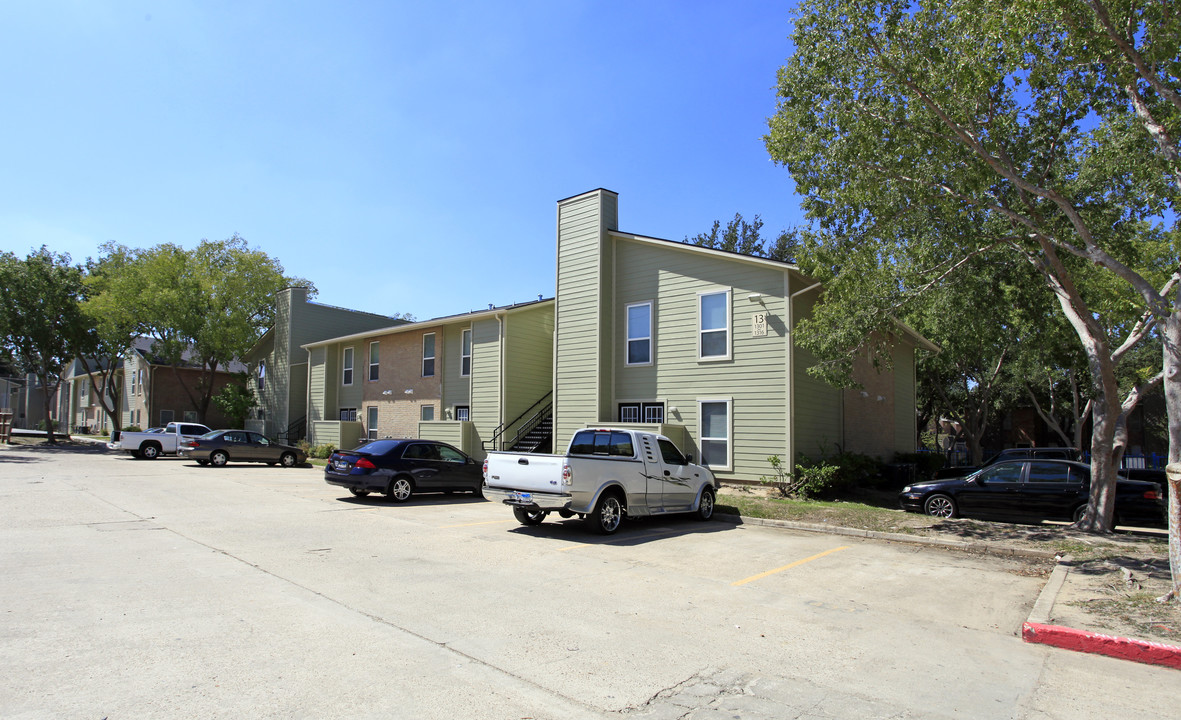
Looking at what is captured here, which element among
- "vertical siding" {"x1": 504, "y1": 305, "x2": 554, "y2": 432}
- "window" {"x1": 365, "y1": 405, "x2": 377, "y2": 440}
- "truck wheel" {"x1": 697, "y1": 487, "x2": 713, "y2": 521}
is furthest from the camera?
"window" {"x1": 365, "y1": 405, "x2": 377, "y2": 440}

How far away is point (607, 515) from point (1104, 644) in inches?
276

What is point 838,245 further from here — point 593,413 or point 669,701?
point 669,701

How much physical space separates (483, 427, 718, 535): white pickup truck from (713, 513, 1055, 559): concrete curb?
125 cm

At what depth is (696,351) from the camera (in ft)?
61.9

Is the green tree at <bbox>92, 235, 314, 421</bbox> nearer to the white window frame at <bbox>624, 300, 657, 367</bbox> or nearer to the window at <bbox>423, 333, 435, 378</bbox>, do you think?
the window at <bbox>423, 333, 435, 378</bbox>

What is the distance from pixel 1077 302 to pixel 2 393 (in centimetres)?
9379

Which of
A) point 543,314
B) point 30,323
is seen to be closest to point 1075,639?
point 543,314

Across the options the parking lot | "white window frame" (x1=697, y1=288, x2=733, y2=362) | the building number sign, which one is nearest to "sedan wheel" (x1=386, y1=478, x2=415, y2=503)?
the parking lot

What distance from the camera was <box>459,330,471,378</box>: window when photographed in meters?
26.7

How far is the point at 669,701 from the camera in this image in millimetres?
4730

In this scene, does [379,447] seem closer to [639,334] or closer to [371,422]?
[639,334]

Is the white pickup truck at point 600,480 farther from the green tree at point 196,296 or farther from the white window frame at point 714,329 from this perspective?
the green tree at point 196,296

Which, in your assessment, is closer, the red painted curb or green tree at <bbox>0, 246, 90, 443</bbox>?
Result: the red painted curb

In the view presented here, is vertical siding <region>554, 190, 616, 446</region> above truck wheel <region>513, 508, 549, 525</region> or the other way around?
above
